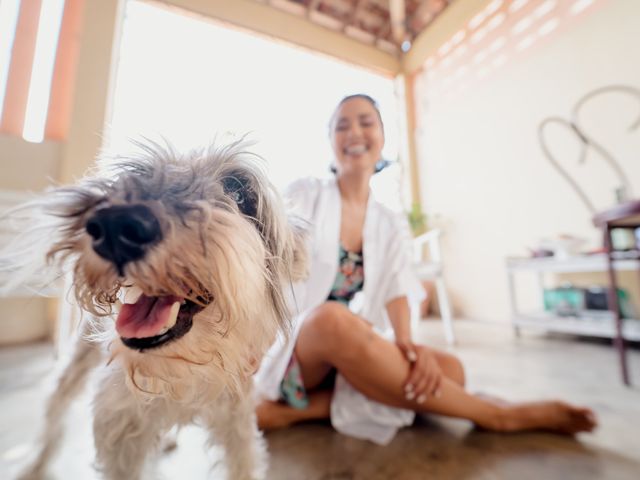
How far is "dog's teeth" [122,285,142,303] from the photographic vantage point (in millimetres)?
490

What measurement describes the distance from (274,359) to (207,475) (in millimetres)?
412

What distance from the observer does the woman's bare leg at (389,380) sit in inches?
39.2

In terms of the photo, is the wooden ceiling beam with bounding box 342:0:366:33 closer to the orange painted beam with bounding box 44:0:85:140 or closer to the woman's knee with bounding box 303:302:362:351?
the orange painted beam with bounding box 44:0:85:140

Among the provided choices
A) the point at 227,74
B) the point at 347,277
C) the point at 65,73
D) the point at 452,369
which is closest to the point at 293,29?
the point at 227,74

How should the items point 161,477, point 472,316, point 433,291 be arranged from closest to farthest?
point 161,477
point 472,316
point 433,291

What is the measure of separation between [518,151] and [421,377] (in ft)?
10.4

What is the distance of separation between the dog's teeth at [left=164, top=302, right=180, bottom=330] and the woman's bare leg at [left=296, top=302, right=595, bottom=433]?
606mm

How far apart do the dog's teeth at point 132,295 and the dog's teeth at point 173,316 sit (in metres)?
0.06

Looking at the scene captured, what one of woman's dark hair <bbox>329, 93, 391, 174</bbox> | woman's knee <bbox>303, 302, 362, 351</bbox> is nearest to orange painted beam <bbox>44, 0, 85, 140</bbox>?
woman's dark hair <bbox>329, 93, 391, 174</bbox>

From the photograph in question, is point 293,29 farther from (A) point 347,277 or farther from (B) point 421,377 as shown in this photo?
(B) point 421,377

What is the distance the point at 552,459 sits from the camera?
906 mm

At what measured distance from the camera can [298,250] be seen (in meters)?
0.74

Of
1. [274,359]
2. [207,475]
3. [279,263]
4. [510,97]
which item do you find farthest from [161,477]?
[510,97]

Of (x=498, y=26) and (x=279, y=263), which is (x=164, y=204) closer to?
(x=279, y=263)
